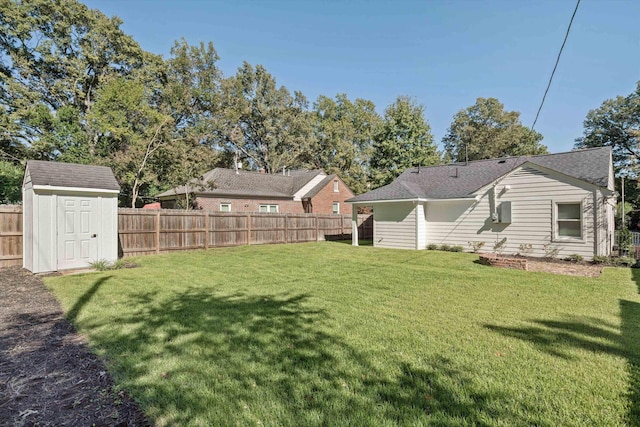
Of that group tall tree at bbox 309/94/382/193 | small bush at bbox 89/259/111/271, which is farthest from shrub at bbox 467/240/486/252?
tall tree at bbox 309/94/382/193

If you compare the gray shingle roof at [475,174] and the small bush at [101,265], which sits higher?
the gray shingle roof at [475,174]

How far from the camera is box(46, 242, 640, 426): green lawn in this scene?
2539 mm

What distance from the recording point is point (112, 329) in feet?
14.4

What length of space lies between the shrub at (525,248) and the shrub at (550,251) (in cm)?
41

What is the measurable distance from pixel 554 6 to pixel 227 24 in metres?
13.2

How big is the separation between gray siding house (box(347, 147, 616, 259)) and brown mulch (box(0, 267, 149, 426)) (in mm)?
12717

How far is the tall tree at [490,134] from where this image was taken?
3456 cm

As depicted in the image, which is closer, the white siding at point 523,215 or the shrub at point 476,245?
the white siding at point 523,215

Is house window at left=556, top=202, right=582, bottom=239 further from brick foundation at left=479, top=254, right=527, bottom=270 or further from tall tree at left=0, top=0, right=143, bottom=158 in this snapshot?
tall tree at left=0, top=0, right=143, bottom=158

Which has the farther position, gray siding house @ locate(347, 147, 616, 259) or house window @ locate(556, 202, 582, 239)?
house window @ locate(556, 202, 582, 239)

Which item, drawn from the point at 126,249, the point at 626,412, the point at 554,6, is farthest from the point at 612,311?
the point at 126,249

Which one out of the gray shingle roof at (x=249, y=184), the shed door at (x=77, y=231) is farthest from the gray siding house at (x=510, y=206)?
the shed door at (x=77, y=231)

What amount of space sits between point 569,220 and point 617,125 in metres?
28.8

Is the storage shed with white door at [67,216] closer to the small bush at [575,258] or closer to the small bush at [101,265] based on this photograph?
the small bush at [101,265]
